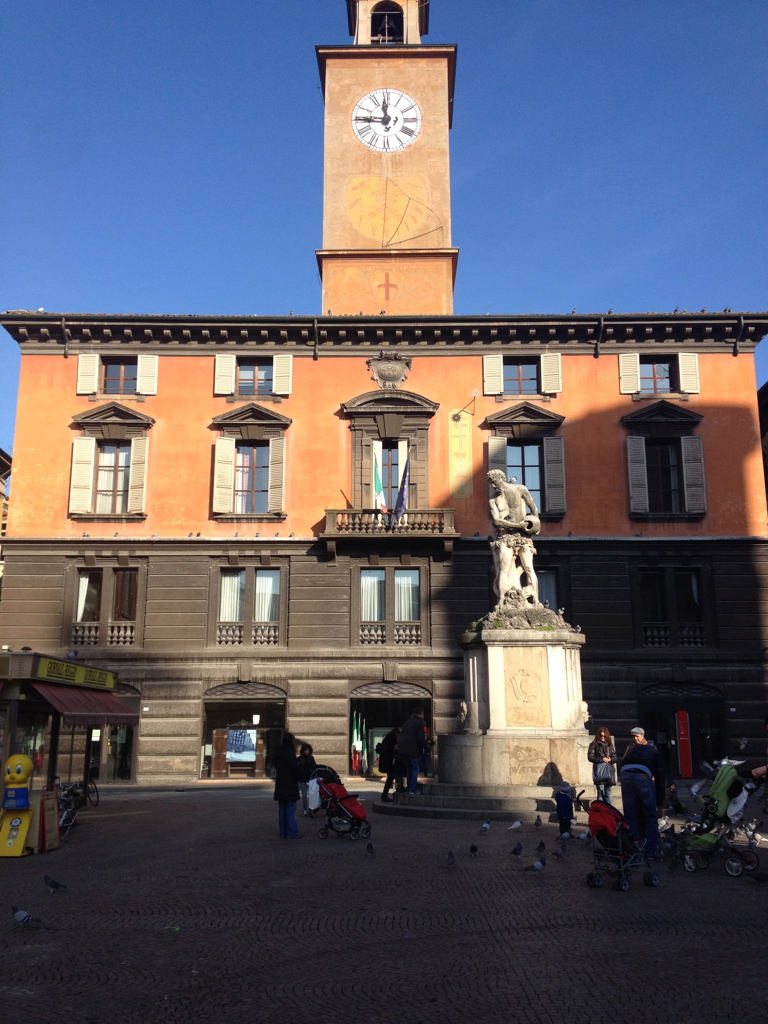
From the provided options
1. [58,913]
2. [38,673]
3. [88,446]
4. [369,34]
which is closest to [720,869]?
[58,913]

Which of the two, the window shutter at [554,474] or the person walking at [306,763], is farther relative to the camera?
the window shutter at [554,474]

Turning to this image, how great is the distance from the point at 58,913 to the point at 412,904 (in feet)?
12.1

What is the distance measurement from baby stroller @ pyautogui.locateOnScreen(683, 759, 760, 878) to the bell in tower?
3744 cm

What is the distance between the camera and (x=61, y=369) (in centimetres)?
3400

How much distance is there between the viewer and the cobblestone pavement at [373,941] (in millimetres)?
6941

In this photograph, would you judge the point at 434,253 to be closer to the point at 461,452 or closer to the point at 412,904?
the point at 461,452

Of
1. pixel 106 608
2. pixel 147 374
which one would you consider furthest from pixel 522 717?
pixel 147 374

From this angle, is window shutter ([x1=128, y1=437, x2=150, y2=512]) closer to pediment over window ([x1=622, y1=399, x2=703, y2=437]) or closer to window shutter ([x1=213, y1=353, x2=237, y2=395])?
window shutter ([x1=213, y1=353, x2=237, y2=395])

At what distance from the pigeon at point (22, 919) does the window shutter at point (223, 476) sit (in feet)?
77.1

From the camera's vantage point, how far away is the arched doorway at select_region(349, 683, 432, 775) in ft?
103

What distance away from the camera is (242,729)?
104ft

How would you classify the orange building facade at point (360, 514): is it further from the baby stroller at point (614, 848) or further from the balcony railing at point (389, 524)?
the baby stroller at point (614, 848)

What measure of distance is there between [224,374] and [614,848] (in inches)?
1026

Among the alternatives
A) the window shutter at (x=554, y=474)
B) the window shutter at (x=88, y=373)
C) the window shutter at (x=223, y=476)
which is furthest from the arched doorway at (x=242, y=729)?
the window shutter at (x=88, y=373)
